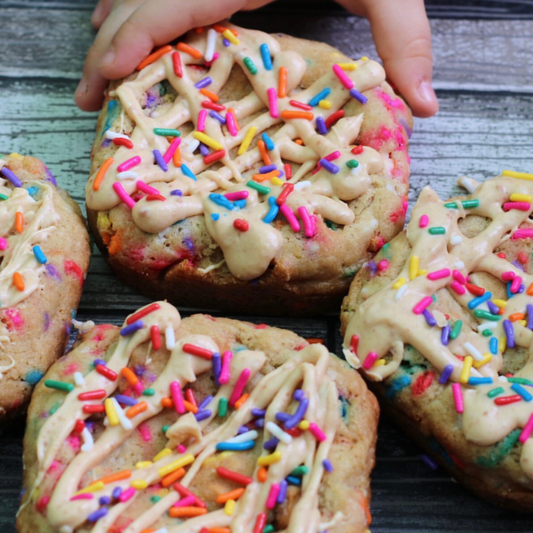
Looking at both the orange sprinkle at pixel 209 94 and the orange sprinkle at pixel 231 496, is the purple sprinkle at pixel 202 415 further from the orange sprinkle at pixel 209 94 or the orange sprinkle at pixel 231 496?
the orange sprinkle at pixel 209 94

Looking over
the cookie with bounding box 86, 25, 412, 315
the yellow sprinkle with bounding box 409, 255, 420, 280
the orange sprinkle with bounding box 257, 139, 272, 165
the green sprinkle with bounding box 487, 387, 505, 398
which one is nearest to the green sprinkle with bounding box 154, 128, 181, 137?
the cookie with bounding box 86, 25, 412, 315

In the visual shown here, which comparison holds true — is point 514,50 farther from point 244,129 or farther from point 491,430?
point 491,430

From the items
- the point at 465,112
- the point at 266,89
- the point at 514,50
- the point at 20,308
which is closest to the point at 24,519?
the point at 20,308

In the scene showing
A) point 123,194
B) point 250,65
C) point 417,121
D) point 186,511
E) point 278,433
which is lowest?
point 186,511

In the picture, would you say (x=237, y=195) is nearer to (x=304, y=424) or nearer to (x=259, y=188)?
(x=259, y=188)

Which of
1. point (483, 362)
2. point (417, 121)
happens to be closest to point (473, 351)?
point (483, 362)
